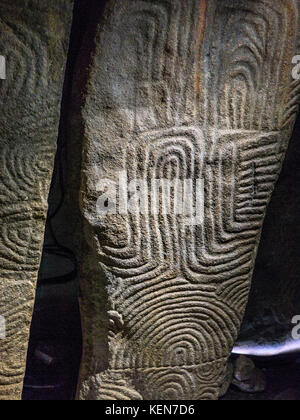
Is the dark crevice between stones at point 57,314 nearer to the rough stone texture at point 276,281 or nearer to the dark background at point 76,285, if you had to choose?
the dark background at point 76,285

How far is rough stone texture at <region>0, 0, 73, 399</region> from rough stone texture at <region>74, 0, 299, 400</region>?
118mm

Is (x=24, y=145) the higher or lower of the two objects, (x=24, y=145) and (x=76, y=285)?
the higher

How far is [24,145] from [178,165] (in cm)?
49

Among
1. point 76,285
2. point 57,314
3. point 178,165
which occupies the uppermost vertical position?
point 178,165

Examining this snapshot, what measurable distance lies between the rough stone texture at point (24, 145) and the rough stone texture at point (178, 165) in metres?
0.12

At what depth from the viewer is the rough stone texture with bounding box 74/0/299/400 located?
7.02ft

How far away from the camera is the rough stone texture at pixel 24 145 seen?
6.59 feet

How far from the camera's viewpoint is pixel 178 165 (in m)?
2.25

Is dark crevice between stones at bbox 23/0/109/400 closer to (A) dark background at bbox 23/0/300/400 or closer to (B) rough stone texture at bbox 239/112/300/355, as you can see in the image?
(A) dark background at bbox 23/0/300/400

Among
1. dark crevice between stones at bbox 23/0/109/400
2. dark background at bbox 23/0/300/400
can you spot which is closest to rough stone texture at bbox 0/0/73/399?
dark background at bbox 23/0/300/400

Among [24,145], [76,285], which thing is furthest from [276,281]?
[24,145]

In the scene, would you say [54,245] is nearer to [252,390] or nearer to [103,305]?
[103,305]

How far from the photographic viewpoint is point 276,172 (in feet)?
7.80

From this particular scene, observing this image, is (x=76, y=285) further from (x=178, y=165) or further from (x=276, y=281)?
(x=276, y=281)
